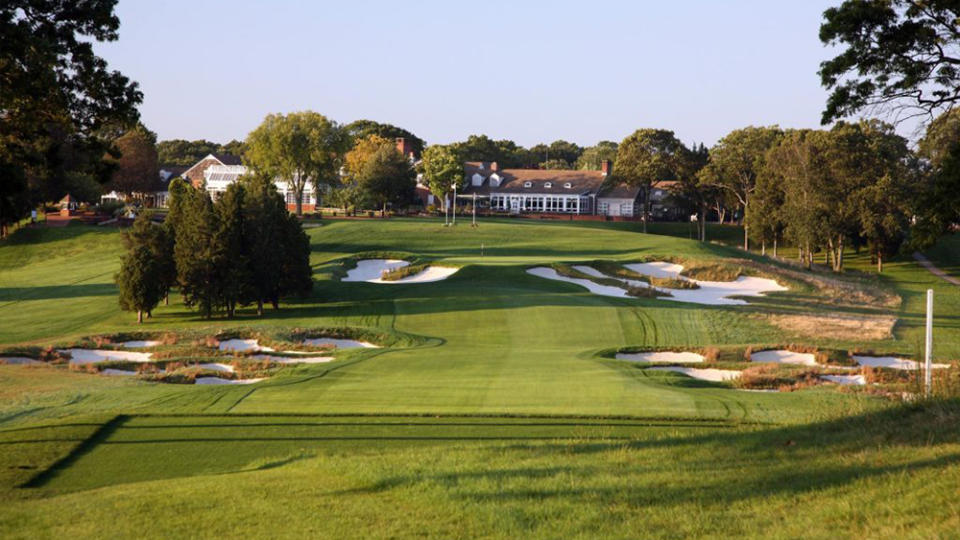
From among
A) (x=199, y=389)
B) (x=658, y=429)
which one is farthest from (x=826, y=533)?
(x=199, y=389)

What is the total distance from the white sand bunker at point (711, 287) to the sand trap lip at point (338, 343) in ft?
58.5

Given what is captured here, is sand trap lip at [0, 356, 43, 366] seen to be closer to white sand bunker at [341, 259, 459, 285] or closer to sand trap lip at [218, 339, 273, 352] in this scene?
sand trap lip at [218, 339, 273, 352]

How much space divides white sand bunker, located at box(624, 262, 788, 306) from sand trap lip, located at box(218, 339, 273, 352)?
21025 mm

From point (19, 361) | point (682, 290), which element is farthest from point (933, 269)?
point (19, 361)

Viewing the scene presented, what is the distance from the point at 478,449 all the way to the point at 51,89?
945 centimetres

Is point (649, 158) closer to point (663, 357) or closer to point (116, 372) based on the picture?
point (663, 357)

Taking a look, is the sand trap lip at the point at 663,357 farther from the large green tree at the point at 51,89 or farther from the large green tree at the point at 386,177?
the large green tree at the point at 386,177

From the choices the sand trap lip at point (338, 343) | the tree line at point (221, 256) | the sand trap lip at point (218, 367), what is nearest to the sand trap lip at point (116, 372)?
the sand trap lip at point (218, 367)

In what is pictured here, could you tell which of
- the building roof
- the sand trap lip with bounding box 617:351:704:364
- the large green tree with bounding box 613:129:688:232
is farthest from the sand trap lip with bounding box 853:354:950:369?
the building roof

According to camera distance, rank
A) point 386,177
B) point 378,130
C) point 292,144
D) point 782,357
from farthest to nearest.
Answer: point 378,130
point 386,177
point 292,144
point 782,357

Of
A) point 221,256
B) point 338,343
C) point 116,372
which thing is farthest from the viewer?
point 221,256

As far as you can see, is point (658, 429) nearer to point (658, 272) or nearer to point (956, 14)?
point (956, 14)

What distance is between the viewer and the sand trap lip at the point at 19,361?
94.6ft

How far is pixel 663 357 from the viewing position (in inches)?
1184
